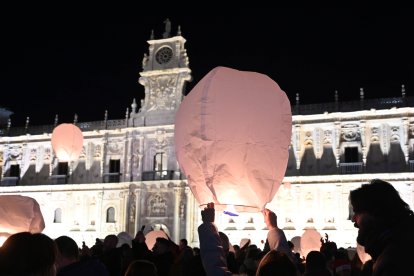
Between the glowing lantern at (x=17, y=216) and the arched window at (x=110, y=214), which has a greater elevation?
the glowing lantern at (x=17, y=216)

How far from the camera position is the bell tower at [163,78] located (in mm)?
33531

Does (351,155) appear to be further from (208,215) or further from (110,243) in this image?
(208,215)

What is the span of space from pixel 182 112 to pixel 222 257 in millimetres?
2355

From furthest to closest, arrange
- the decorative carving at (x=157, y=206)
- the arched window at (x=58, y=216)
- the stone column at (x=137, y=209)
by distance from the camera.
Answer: the arched window at (x=58, y=216), the stone column at (x=137, y=209), the decorative carving at (x=157, y=206)

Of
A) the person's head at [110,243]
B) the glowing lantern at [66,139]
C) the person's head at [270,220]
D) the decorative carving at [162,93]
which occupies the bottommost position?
the person's head at [110,243]

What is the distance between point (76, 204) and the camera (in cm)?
3503

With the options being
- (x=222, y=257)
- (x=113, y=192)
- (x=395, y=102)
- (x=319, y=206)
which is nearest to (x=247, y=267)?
(x=222, y=257)

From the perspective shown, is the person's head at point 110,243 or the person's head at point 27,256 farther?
the person's head at point 110,243

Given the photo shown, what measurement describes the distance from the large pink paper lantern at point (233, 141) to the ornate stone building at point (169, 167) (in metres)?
22.3

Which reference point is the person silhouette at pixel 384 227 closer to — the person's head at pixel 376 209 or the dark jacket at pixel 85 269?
the person's head at pixel 376 209

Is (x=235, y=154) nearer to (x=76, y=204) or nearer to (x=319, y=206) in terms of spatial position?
(x=319, y=206)

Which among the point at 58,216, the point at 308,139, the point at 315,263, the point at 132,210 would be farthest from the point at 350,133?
the point at 315,263

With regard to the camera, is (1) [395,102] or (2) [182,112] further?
(1) [395,102]

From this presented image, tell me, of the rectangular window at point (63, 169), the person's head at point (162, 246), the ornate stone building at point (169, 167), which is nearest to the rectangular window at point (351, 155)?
the ornate stone building at point (169, 167)
